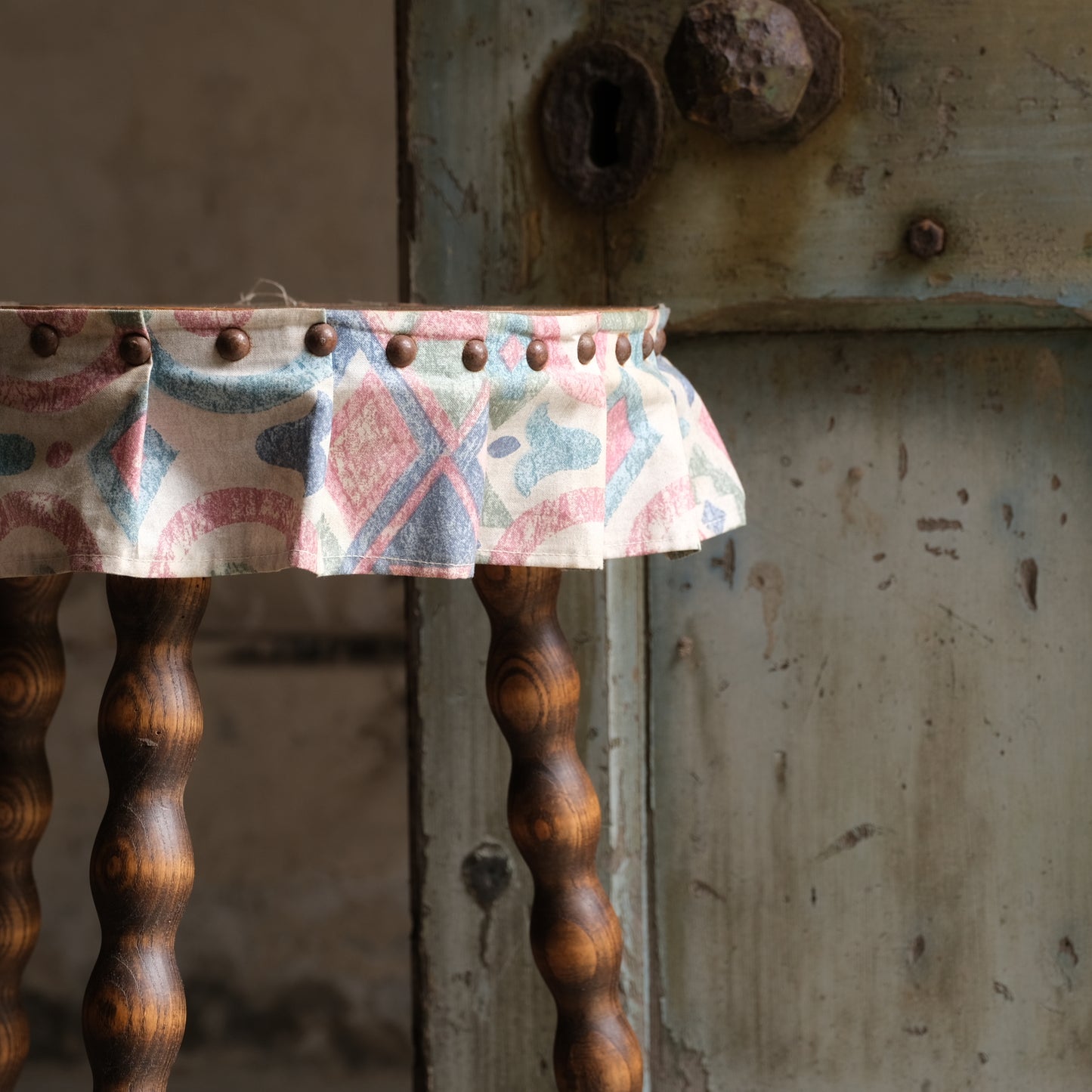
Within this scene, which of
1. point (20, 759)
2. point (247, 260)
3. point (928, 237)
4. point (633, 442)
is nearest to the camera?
point (633, 442)

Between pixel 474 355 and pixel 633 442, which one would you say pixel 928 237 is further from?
pixel 474 355

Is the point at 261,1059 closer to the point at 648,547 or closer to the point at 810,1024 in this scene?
the point at 810,1024

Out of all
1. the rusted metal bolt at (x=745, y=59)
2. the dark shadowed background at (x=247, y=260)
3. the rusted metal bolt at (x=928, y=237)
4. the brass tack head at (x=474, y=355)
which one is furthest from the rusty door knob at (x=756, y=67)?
the dark shadowed background at (x=247, y=260)

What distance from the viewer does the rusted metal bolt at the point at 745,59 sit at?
3.59 feet

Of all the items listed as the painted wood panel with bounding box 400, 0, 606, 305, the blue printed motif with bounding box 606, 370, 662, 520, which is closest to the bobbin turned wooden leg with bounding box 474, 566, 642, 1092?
the blue printed motif with bounding box 606, 370, 662, 520

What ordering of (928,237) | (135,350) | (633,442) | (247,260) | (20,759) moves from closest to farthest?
(135,350)
(633,442)
(20,759)
(928,237)
(247,260)

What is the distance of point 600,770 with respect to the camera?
1.26 meters

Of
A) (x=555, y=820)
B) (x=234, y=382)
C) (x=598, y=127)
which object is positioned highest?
(x=598, y=127)

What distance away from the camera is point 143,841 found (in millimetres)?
767

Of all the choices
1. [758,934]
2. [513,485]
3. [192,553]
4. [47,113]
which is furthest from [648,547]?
[47,113]

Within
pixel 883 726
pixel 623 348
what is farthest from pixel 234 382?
pixel 883 726

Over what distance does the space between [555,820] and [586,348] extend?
0.30 m

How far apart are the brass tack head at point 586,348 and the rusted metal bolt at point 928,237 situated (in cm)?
41

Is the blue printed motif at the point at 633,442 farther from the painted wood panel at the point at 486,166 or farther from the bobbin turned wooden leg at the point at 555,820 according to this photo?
the painted wood panel at the point at 486,166
